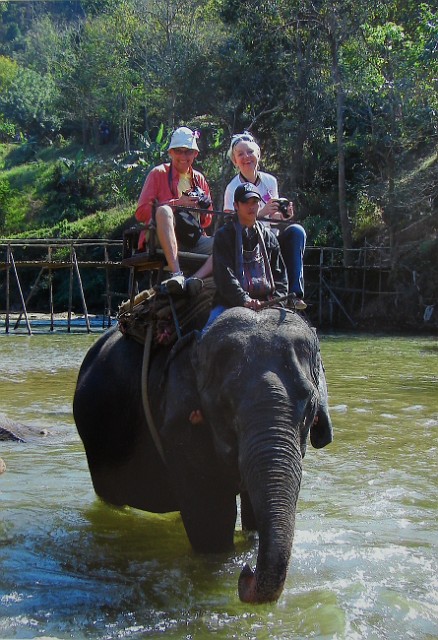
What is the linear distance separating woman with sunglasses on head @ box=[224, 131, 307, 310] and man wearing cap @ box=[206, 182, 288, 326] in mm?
214

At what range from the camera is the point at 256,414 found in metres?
4.55

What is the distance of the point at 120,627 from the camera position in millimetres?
4844

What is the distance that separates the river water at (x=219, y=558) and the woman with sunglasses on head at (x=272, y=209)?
160cm

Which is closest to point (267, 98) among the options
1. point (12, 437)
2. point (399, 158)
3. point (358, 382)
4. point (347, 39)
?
point (347, 39)

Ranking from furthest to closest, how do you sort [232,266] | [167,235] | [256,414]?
[167,235] → [232,266] → [256,414]

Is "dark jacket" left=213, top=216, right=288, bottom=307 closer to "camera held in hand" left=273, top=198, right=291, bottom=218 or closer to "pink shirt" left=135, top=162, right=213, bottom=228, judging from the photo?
"camera held in hand" left=273, top=198, right=291, bottom=218

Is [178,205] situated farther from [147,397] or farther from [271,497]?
[271,497]

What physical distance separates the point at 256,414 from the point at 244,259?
1.19 m

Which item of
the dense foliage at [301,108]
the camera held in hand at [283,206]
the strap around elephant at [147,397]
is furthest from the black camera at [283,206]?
the dense foliage at [301,108]

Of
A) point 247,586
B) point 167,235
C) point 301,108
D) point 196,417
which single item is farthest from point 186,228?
point 301,108

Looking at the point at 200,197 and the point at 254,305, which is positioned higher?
the point at 200,197

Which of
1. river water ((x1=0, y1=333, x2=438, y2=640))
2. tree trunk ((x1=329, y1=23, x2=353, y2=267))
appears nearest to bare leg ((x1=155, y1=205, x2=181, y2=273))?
river water ((x1=0, y1=333, x2=438, y2=640))

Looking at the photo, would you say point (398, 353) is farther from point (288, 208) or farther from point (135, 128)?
point (135, 128)

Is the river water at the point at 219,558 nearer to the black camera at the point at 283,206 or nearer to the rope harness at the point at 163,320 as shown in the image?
the rope harness at the point at 163,320
